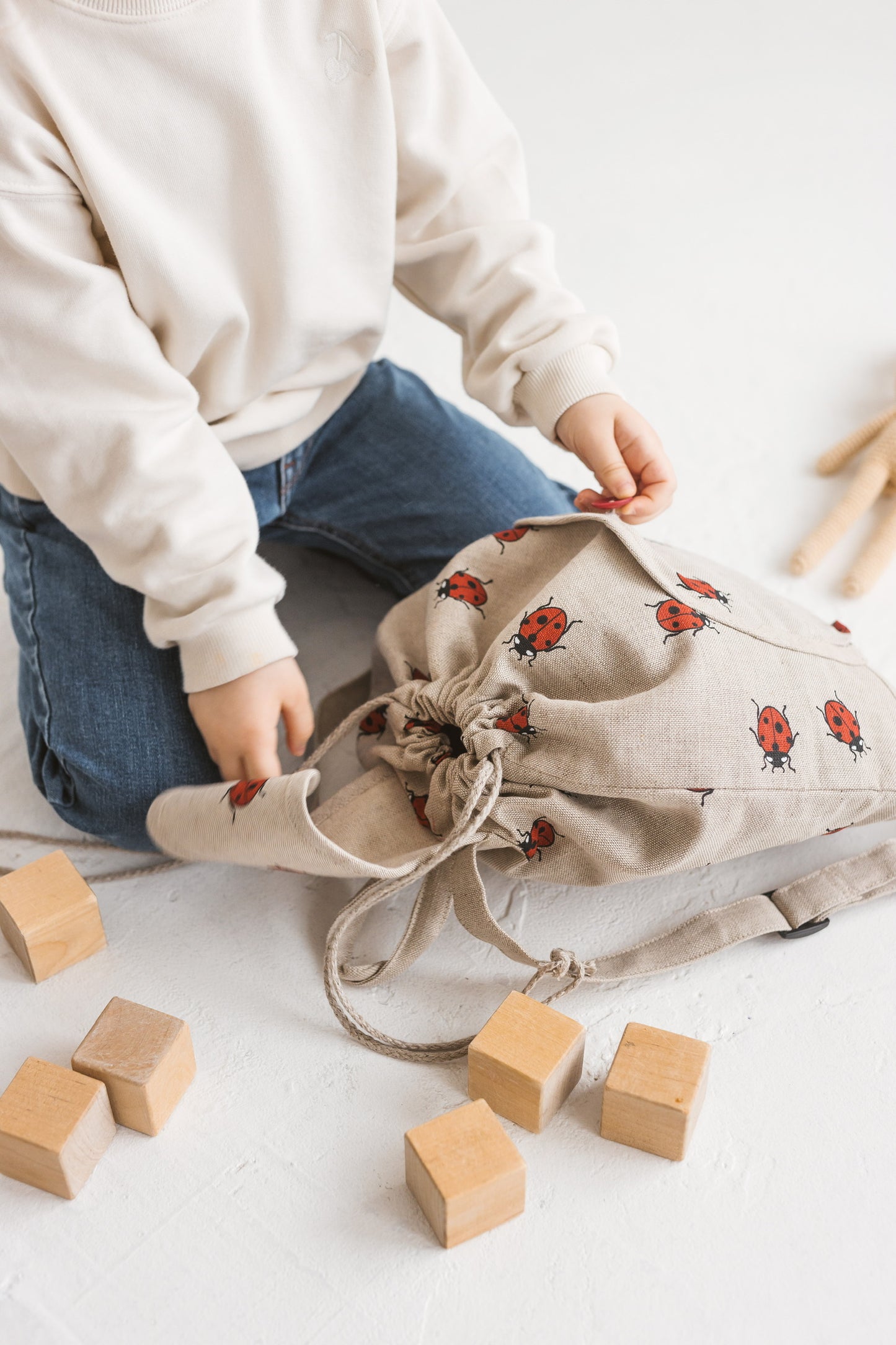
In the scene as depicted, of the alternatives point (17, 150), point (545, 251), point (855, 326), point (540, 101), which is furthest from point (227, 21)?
point (540, 101)

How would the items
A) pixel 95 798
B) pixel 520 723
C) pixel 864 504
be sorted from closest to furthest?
pixel 520 723, pixel 95 798, pixel 864 504

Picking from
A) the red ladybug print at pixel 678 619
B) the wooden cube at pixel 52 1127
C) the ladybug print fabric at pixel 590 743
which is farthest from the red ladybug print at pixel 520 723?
the wooden cube at pixel 52 1127

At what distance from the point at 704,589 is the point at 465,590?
170 millimetres

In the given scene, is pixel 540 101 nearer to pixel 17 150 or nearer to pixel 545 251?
pixel 545 251

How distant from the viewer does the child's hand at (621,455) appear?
895mm

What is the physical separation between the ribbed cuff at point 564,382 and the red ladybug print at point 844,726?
31 cm

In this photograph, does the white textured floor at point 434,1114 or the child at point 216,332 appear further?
the child at point 216,332

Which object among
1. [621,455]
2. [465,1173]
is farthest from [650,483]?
[465,1173]

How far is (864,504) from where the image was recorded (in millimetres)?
1162

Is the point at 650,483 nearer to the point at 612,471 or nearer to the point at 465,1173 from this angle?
the point at 612,471

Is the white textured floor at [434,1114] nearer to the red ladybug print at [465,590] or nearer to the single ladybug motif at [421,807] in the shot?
the single ladybug motif at [421,807]

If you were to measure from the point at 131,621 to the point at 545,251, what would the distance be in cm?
46

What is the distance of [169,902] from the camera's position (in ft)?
2.81

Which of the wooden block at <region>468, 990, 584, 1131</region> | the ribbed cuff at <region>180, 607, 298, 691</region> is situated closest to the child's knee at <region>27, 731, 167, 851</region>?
Answer: the ribbed cuff at <region>180, 607, 298, 691</region>
